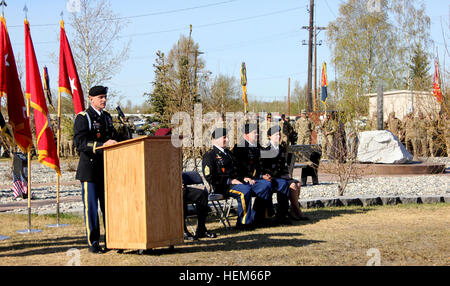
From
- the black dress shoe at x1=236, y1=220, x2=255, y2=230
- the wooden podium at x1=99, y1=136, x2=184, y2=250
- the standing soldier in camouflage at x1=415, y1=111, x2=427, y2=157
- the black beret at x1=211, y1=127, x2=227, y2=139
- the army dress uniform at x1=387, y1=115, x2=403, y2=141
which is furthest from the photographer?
the army dress uniform at x1=387, y1=115, x2=403, y2=141

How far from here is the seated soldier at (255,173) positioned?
30.8ft

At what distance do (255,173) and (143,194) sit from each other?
3605mm

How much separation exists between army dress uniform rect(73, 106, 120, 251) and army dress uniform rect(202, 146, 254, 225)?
6.98 feet

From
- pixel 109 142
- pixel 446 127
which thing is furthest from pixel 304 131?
pixel 109 142

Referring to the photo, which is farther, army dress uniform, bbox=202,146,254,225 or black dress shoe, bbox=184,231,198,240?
army dress uniform, bbox=202,146,254,225

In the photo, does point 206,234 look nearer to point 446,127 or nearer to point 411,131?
point 446,127

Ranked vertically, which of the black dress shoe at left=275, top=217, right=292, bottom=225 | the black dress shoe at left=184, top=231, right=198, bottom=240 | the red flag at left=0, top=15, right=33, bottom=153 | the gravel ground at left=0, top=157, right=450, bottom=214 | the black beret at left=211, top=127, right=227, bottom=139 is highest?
the red flag at left=0, top=15, right=33, bottom=153

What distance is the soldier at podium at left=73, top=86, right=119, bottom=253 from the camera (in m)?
7.14

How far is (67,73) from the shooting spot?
10.2m

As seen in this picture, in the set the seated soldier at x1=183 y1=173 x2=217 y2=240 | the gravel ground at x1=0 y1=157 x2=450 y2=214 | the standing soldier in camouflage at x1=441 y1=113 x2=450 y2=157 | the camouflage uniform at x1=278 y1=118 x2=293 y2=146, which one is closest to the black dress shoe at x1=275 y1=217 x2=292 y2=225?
the seated soldier at x1=183 y1=173 x2=217 y2=240

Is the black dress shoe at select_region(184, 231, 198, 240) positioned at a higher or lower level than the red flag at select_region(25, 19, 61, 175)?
lower

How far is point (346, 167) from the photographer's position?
12430 millimetres
